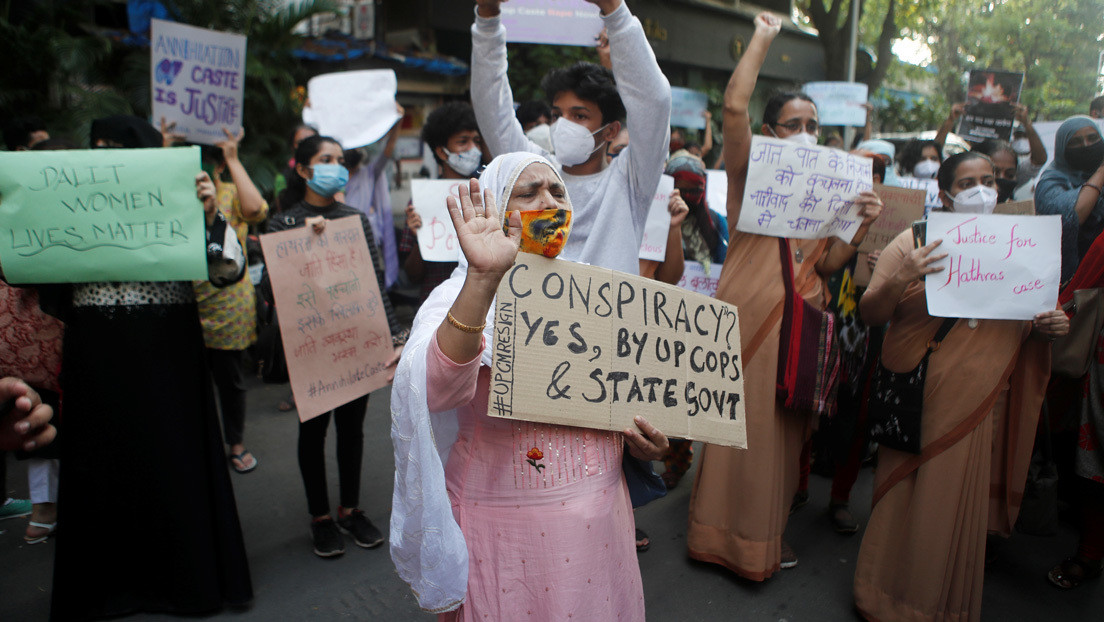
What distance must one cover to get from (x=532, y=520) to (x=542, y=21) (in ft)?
14.2

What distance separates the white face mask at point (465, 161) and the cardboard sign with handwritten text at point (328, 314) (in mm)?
890

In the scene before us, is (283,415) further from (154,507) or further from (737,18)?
→ (737,18)

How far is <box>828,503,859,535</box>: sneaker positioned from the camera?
380 centimetres

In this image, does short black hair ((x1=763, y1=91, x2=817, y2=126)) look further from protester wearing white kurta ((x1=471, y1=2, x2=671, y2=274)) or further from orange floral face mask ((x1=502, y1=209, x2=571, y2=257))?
orange floral face mask ((x1=502, y1=209, x2=571, y2=257))

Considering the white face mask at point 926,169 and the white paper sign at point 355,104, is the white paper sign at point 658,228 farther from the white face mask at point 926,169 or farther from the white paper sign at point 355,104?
the white face mask at point 926,169

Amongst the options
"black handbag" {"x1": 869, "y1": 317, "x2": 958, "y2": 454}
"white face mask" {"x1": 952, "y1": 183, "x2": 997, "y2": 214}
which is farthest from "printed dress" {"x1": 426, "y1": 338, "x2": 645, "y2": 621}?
"white face mask" {"x1": 952, "y1": 183, "x2": 997, "y2": 214}

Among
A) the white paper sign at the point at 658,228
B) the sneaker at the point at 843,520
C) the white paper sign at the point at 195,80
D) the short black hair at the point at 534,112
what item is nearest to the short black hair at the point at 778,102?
the white paper sign at the point at 658,228

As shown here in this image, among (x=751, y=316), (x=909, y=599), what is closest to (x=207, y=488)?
(x=751, y=316)

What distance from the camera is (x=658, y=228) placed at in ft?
11.6

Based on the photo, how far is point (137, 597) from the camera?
2.85 meters

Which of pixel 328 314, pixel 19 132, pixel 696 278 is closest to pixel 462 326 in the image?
pixel 328 314

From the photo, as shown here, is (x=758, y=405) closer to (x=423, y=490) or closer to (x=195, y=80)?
(x=423, y=490)

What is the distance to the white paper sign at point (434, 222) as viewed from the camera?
12.0 ft

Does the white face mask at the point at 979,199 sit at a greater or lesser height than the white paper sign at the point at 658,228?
greater
